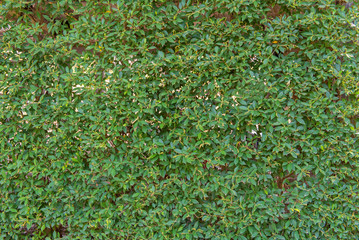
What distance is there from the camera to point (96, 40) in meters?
2.64

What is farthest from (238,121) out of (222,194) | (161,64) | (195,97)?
(161,64)

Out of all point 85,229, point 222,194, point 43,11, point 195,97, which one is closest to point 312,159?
point 222,194

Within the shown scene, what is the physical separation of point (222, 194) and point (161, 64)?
1366 mm

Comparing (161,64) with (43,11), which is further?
(43,11)

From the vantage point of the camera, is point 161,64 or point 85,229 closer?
point 161,64

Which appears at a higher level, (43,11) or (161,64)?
(43,11)

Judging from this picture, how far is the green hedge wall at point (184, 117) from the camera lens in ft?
8.22

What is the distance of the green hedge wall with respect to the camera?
251cm

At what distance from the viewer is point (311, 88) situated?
254cm

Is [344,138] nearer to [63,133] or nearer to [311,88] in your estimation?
[311,88]

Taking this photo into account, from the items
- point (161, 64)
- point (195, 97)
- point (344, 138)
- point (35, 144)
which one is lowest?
point (35, 144)

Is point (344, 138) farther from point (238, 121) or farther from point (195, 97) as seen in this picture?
point (195, 97)

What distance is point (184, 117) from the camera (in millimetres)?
2594

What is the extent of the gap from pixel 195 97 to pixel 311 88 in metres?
1.08
